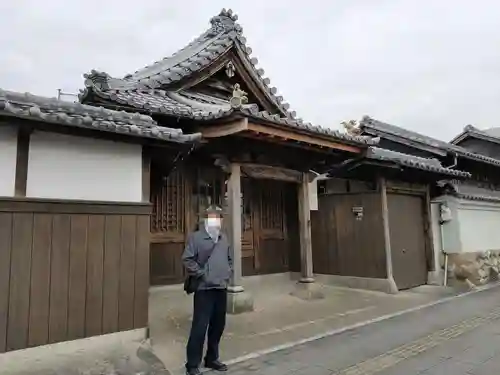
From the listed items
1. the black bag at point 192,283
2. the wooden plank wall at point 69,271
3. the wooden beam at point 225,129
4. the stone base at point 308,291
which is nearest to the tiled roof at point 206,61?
the wooden beam at point 225,129

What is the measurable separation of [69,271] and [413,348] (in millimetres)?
4727

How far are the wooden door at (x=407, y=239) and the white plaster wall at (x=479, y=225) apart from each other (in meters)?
1.38

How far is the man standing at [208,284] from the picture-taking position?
4750mm

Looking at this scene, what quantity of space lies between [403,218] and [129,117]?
8.79 metres

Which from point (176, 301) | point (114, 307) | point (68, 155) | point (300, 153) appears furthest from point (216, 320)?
point (300, 153)

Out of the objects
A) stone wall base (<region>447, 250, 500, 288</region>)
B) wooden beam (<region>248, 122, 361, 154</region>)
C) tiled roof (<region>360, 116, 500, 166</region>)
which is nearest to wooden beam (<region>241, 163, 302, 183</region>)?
wooden beam (<region>248, 122, 361, 154</region>)

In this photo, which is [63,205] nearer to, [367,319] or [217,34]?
[367,319]

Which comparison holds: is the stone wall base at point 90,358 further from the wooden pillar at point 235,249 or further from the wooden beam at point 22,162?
the wooden pillar at point 235,249

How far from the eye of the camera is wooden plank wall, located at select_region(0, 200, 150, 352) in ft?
15.3

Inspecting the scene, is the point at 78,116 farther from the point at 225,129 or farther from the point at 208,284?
the point at 225,129

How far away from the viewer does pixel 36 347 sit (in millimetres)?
4750

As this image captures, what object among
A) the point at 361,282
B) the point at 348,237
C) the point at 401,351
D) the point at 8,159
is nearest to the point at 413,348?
the point at 401,351

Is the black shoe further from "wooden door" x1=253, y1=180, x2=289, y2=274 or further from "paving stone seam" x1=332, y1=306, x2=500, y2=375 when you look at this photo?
"wooden door" x1=253, y1=180, x2=289, y2=274

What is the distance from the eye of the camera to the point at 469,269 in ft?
40.1
